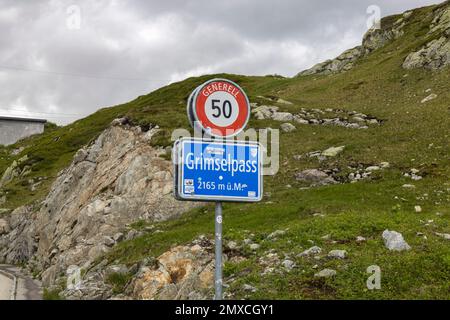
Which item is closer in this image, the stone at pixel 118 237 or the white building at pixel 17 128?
the stone at pixel 118 237

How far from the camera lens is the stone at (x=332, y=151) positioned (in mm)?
35219

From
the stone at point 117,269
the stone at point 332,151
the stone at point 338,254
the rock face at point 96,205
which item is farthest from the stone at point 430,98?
the stone at point 117,269

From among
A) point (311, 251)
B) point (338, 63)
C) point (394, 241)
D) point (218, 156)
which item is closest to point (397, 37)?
point (338, 63)

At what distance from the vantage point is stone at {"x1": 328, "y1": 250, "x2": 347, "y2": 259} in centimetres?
1773

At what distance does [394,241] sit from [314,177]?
1429cm

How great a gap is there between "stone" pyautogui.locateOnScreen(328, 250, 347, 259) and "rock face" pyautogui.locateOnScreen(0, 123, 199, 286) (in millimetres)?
15143

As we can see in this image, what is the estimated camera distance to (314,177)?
1271 inches

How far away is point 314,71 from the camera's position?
87.6 m

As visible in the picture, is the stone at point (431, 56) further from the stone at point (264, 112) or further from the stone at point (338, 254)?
the stone at point (338, 254)

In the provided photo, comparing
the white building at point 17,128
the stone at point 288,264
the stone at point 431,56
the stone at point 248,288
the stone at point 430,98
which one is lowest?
the stone at point 248,288

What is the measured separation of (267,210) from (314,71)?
211ft

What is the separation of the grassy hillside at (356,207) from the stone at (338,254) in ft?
0.91

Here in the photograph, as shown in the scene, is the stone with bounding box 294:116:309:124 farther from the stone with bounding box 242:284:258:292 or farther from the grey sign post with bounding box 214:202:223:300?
the grey sign post with bounding box 214:202:223:300

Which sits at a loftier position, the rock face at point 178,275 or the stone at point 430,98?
the stone at point 430,98
